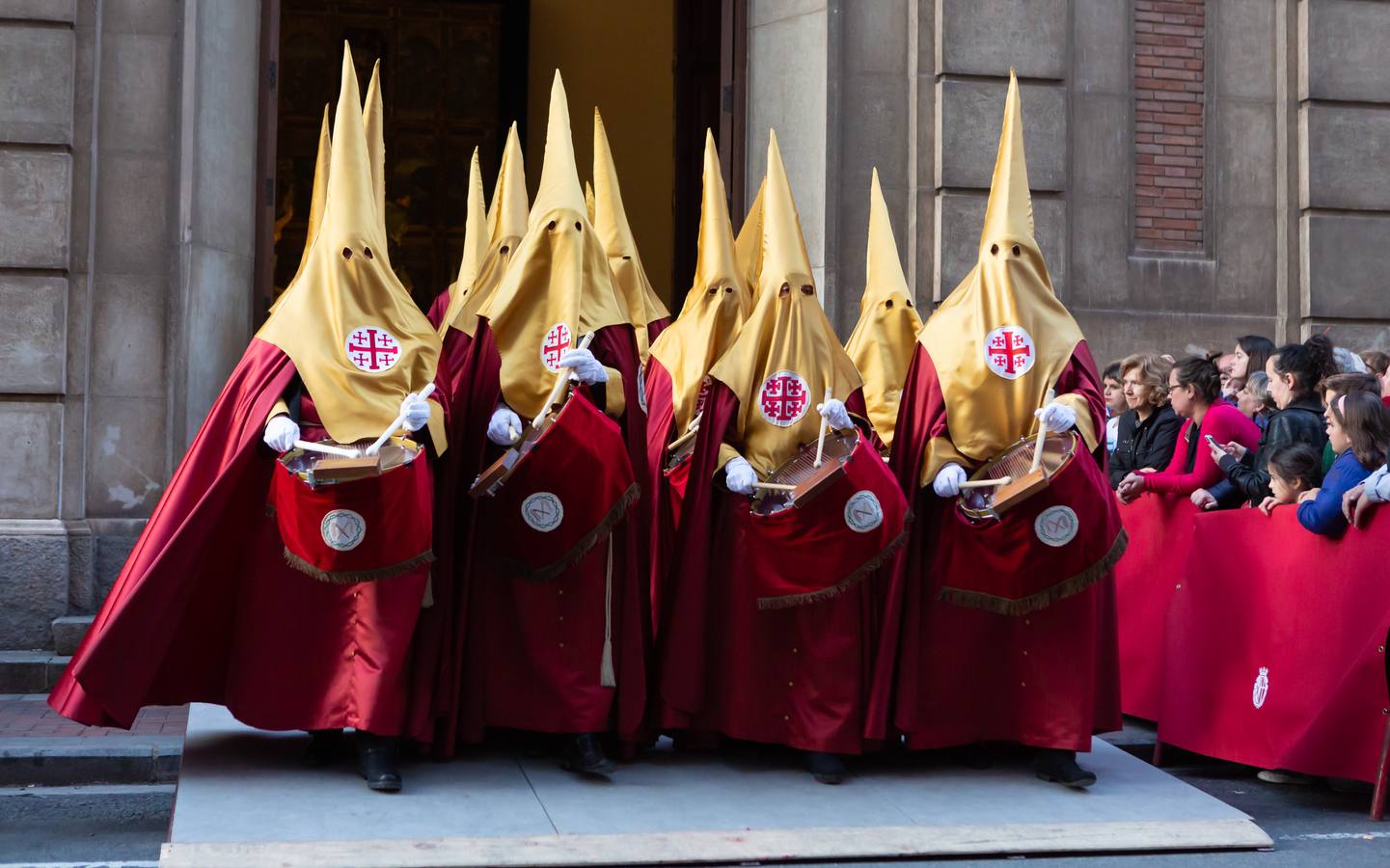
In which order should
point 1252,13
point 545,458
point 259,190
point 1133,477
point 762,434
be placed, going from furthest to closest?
point 1252,13 → point 259,190 → point 1133,477 → point 762,434 → point 545,458

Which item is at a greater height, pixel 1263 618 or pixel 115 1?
pixel 115 1

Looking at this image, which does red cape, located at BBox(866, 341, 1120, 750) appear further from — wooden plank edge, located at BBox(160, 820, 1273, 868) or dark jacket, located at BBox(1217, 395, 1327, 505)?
dark jacket, located at BBox(1217, 395, 1327, 505)

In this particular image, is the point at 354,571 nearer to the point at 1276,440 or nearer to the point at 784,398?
the point at 784,398

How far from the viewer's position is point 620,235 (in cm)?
805

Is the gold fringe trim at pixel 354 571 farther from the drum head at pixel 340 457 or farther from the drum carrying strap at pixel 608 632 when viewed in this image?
the drum carrying strap at pixel 608 632

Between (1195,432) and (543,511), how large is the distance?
10.9 feet

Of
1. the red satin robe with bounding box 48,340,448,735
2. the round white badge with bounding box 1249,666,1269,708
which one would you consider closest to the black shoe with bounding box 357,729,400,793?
the red satin robe with bounding box 48,340,448,735

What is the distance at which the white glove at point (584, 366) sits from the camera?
594 cm

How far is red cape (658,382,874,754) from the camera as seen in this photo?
625 cm

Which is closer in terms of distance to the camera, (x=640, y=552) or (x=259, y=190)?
(x=640, y=552)

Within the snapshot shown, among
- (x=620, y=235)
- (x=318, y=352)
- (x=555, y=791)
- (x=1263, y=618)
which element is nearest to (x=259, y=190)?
(x=620, y=235)

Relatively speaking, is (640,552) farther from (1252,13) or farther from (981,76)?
(1252,13)

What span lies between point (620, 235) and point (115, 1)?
11.0 feet

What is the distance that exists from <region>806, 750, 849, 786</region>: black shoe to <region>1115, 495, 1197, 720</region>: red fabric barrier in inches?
70.3
